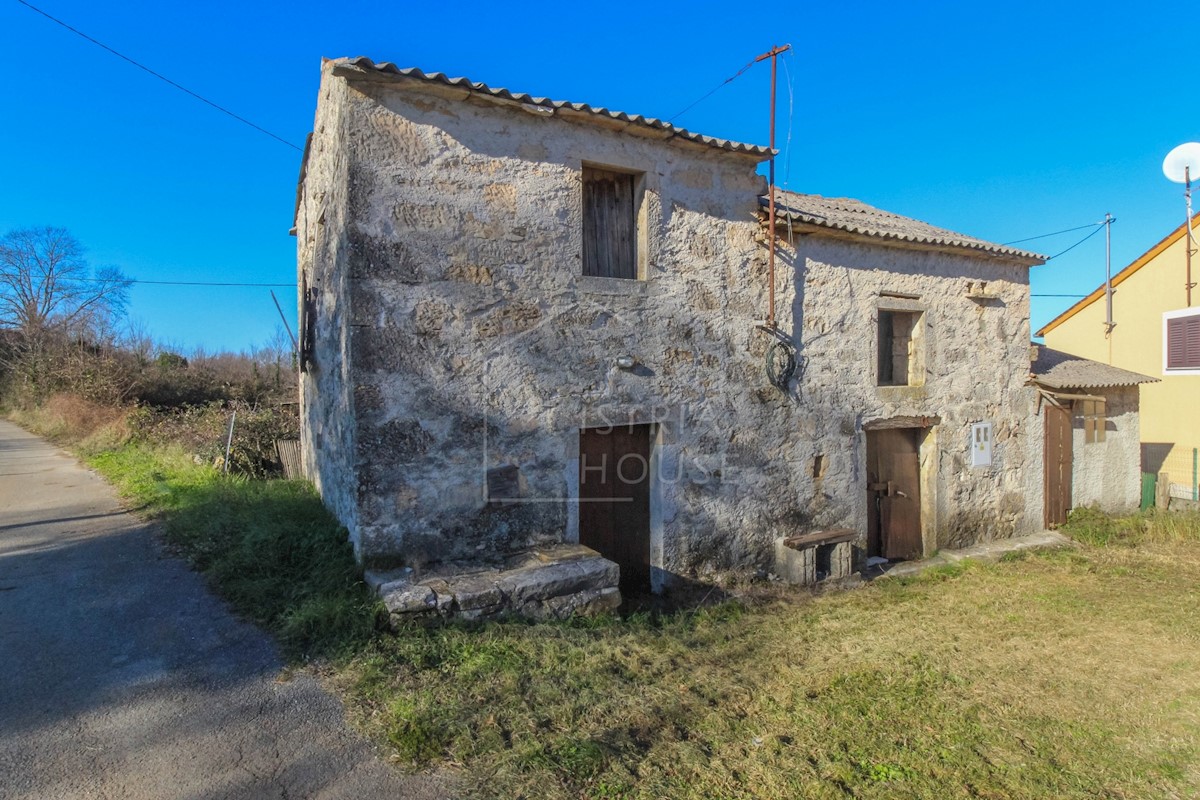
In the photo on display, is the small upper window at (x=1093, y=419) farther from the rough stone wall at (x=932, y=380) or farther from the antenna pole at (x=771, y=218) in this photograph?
the antenna pole at (x=771, y=218)

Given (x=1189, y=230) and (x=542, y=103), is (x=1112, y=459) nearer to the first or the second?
(x=1189, y=230)

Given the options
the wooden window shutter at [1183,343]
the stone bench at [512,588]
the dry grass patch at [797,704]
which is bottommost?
the dry grass patch at [797,704]

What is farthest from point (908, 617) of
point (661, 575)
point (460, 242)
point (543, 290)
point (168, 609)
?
point (168, 609)

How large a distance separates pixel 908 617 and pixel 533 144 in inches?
211

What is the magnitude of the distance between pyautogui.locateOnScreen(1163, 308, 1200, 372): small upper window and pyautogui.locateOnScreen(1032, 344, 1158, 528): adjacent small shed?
3304 millimetres

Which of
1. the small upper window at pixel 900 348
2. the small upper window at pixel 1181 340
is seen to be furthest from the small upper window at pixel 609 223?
the small upper window at pixel 1181 340

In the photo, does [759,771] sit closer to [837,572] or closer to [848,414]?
[837,572]

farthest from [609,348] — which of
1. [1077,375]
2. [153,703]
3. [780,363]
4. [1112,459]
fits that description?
[1112,459]

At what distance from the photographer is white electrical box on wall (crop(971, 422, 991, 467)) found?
8.34 metres

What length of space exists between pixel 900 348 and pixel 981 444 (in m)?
1.84

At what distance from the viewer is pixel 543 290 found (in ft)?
17.8

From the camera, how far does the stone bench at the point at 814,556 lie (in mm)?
6520

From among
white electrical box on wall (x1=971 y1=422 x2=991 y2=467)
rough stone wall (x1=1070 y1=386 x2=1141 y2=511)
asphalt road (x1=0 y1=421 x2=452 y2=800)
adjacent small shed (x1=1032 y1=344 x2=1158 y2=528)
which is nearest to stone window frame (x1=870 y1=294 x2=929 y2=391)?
white electrical box on wall (x1=971 y1=422 x2=991 y2=467)

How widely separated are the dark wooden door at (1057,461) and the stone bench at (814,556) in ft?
13.5
